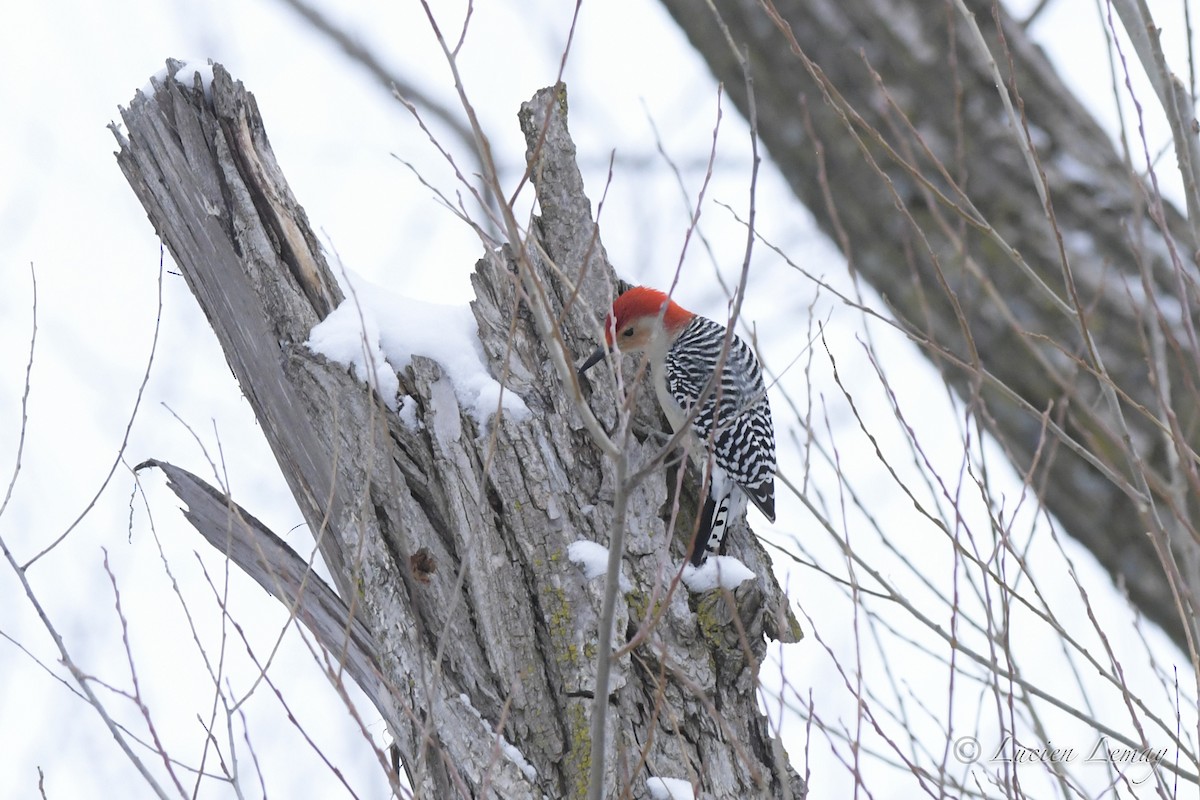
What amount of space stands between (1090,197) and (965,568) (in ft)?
7.42

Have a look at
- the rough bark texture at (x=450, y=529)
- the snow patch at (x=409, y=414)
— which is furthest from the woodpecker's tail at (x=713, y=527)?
the snow patch at (x=409, y=414)

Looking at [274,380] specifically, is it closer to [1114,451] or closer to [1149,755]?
[1149,755]

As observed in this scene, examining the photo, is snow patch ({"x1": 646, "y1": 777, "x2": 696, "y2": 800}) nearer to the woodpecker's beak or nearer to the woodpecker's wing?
the woodpecker's beak

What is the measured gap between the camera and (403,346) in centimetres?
338

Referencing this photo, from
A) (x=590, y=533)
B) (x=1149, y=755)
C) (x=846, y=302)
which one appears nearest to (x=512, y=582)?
(x=590, y=533)

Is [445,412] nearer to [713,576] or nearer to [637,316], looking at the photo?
[713,576]

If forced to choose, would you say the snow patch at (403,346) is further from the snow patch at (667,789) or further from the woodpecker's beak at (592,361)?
the snow patch at (667,789)

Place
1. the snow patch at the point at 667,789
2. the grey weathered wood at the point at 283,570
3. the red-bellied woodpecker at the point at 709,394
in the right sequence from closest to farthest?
the snow patch at the point at 667,789, the grey weathered wood at the point at 283,570, the red-bellied woodpecker at the point at 709,394

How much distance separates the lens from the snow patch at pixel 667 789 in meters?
3.06

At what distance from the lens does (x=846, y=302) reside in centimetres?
291

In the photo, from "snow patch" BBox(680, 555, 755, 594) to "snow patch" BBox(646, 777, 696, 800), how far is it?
23.1 inches

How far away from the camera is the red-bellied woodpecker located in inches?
173

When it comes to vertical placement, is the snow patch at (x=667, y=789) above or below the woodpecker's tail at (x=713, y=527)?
below

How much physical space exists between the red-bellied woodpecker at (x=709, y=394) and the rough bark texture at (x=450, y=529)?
1.83ft
